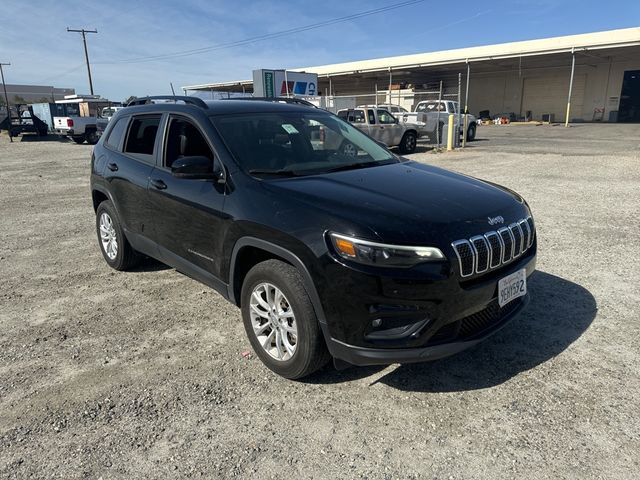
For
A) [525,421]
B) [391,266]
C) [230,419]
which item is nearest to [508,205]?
[391,266]

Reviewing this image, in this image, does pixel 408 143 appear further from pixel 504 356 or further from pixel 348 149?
pixel 504 356

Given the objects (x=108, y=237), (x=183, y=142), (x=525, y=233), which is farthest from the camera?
(x=108, y=237)

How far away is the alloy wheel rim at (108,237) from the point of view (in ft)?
17.0

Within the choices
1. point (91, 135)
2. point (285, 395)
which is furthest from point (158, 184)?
point (91, 135)

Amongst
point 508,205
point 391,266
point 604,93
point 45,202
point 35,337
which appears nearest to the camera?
point 391,266

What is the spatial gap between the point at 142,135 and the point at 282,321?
257cm

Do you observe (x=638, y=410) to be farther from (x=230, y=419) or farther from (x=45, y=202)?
(x=45, y=202)

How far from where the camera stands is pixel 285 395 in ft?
9.87

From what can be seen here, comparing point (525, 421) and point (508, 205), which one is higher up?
point (508, 205)

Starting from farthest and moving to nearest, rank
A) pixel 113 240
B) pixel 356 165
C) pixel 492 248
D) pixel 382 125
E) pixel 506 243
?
pixel 382 125 → pixel 113 240 → pixel 356 165 → pixel 506 243 → pixel 492 248

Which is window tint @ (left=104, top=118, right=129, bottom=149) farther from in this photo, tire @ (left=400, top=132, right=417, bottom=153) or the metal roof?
the metal roof

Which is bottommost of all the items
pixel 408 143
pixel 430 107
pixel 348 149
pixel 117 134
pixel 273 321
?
pixel 273 321

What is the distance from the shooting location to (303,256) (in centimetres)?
274

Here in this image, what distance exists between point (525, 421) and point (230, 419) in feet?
5.58
